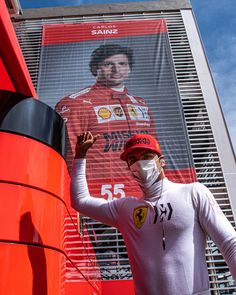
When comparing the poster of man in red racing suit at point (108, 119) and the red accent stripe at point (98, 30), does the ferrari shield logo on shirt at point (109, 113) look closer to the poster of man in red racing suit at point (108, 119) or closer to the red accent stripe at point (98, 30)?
the poster of man in red racing suit at point (108, 119)

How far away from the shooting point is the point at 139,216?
1.52 metres

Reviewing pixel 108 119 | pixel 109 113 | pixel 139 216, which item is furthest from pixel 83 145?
pixel 109 113

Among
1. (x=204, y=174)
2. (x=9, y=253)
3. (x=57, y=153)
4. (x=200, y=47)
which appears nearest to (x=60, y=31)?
(x=200, y=47)

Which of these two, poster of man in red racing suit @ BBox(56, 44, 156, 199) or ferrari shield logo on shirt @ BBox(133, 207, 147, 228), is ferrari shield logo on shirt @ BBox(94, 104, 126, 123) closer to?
poster of man in red racing suit @ BBox(56, 44, 156, 199)

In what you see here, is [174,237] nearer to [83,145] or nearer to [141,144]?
[141,144]

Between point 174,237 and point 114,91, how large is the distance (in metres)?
6.06

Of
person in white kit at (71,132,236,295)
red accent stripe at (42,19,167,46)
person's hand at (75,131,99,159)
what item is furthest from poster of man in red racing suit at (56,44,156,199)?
person in white kit at (71,132,236,295)

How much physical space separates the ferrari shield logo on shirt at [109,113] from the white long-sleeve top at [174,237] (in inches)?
204

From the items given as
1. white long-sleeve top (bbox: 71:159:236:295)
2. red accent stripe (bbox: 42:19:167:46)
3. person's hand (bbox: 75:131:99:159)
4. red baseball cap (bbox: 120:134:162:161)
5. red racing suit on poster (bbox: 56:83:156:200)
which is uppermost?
red accent stripe (bbox: 42:19:167:46)

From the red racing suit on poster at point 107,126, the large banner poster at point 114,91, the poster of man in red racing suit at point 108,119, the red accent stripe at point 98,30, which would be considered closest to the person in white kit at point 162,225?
the large banner poster at point 114,91

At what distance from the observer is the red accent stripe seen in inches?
336

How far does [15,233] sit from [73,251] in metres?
0.81

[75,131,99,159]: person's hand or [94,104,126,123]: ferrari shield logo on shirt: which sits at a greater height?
[94,104,126,123]: ferrari shield logo on shirt

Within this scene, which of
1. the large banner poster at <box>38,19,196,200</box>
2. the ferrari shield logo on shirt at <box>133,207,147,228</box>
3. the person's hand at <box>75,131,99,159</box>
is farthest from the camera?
the large banner poster at <box>38,19,196,200</box>
